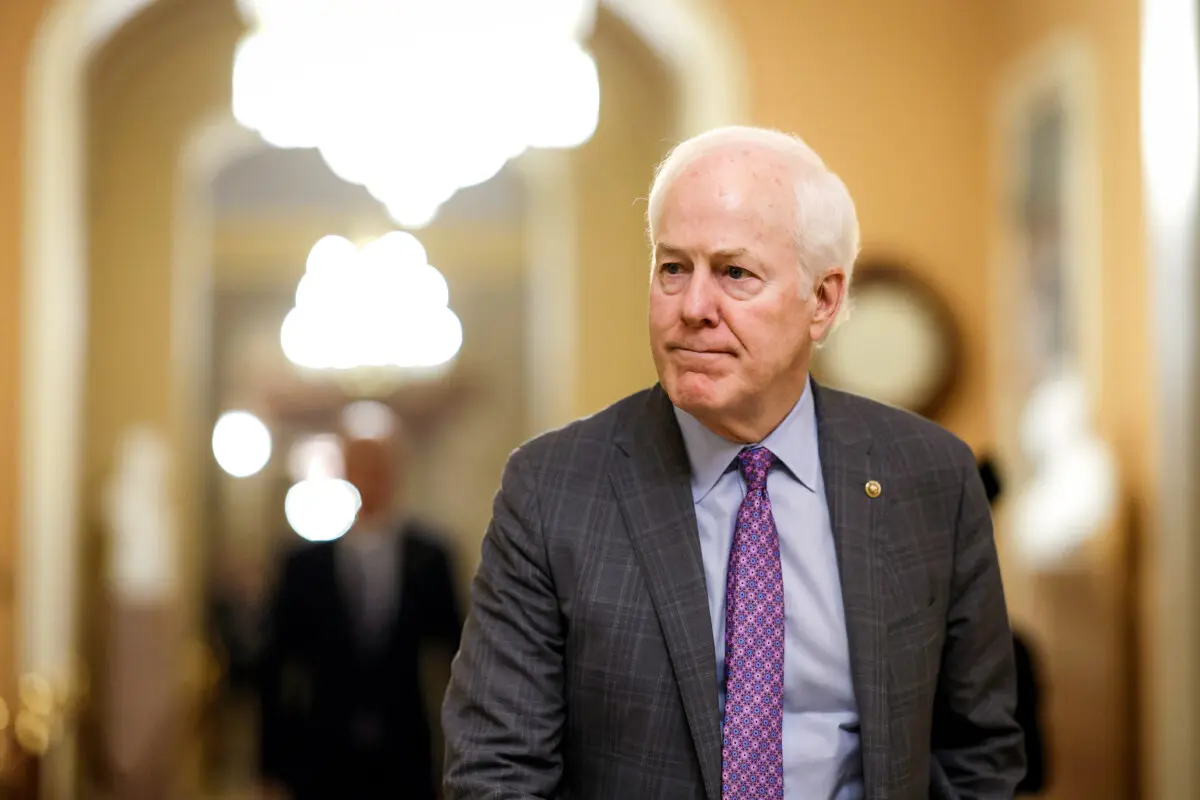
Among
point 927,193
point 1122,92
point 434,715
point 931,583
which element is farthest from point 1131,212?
point 434,715

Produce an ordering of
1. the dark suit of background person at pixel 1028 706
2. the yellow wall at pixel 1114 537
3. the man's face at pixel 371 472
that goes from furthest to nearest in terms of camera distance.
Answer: the man's face at pixel 371 472
the yellow wall at pixel 1114 537
the dark suit of background person at pixel 1028 706

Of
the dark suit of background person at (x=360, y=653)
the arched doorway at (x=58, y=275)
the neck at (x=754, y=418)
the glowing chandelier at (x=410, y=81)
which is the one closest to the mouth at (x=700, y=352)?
the neck at (x=754, y=418)

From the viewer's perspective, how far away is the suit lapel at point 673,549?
1744 mm

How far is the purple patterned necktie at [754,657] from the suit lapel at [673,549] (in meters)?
0.03

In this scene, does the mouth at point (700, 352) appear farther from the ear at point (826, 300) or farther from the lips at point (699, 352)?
the ear at point (826, 300)

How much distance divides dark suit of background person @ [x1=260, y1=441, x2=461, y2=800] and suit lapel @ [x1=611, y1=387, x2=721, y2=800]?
2.20 metres

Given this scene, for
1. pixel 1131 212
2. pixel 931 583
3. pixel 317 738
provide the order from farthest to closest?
1. pixel 1131 212
2. pixel 317 738
3. pixel 931 583

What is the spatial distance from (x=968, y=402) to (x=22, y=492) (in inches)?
149

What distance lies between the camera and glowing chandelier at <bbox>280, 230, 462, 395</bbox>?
9.80 meters

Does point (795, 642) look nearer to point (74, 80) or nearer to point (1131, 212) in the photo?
point (1131, 212)

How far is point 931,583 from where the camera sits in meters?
1.92

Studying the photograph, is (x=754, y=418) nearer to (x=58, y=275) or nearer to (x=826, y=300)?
(x=826, y=300)

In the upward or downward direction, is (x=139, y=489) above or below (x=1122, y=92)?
below

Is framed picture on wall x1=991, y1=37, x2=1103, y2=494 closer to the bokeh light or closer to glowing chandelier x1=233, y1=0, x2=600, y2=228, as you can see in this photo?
glowing chandelier x1=233, y1=0, x2=600, y2=228
